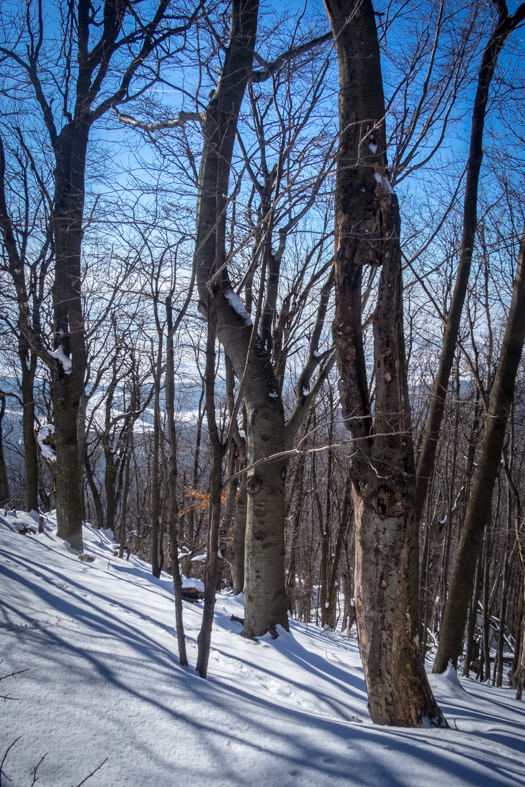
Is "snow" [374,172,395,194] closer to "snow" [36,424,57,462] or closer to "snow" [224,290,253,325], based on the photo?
"snow" [224,290,253,325]

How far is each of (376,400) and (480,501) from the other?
3201 mm

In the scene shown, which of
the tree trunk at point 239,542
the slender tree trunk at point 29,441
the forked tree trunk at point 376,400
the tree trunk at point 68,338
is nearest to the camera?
the forked tree trunk at point 376,400

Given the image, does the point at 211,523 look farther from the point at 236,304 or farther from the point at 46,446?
the point at 46,446

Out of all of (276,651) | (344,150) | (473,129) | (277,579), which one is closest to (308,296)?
(473,129)

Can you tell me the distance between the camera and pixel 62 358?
262 inches

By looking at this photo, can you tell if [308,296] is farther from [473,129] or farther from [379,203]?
[379,203]

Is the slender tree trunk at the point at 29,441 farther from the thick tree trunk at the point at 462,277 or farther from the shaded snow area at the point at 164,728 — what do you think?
the thick tree trunk at the point at 462,277

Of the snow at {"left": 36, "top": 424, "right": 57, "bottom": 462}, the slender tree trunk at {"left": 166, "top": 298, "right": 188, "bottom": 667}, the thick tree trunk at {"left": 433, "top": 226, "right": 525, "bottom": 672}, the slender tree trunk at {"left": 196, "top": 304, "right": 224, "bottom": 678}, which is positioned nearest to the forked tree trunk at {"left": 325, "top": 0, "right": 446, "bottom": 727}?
the slender tree trunk at {"left": 196, "top": 304, "right": 224, "bottom": 678}

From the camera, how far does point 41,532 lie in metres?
7.34

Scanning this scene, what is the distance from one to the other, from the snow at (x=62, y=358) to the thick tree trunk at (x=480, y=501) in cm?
621

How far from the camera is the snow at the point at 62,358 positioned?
6.62 m

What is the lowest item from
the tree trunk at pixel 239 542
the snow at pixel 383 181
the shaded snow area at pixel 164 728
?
the tree trunk at pixel 239 542

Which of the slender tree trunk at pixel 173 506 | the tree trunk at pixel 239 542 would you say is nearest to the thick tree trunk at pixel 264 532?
the slender tree trunk at pixel 173 506

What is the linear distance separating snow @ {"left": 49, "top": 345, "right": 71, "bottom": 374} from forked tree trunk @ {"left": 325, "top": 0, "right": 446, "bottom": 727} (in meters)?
5.05
